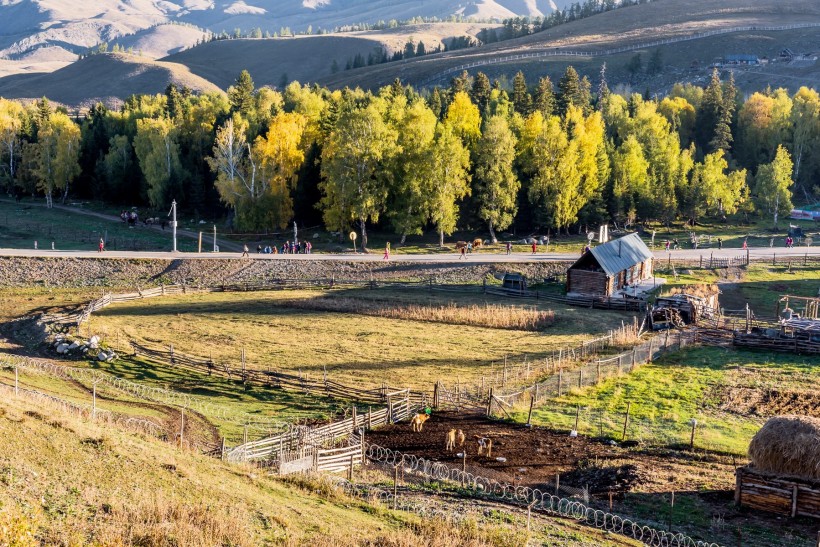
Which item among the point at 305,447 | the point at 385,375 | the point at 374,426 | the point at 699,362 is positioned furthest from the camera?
the point at 699,362

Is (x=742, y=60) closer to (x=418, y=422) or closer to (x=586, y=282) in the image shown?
(x=586, y=282)

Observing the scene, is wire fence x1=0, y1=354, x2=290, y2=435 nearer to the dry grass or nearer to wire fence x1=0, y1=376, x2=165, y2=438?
wire fence x1=0, y1=376, x2=165, y2=438

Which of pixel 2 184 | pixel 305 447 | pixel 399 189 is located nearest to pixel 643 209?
pixel 399 189

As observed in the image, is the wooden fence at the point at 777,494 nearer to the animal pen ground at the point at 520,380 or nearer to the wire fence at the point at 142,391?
the animal pen ground at the point at 520,380

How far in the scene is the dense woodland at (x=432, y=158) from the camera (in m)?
77.0

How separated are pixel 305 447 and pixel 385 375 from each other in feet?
43.9

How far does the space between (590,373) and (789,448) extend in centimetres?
1585

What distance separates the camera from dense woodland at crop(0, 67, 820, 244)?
7700 centimetres

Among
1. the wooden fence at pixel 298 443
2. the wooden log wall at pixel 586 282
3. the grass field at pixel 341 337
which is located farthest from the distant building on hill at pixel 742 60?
the wooden fence at pixel 298 443

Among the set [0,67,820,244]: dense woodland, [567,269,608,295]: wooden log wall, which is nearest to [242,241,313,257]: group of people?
[0,67,820,244]: dense woodland

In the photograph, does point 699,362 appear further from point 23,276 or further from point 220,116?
point 220,116

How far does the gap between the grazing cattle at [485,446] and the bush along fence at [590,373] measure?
10.9ft

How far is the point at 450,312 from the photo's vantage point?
181 feet

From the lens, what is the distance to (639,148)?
296 feet
